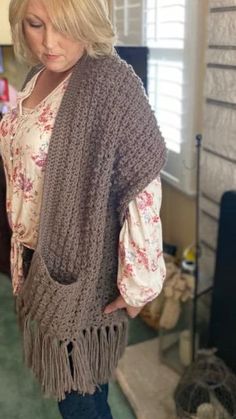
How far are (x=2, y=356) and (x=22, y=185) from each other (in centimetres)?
116

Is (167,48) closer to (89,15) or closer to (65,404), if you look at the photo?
(89,15)

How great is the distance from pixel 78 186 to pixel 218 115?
70 centimetres

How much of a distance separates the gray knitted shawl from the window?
781mm

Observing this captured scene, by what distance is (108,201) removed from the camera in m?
0.97

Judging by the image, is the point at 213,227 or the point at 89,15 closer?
the point at 89,15

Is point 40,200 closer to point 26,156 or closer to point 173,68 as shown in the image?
point 26,156

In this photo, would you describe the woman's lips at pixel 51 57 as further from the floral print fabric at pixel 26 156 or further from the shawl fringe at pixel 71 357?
the shawl fringe at pixel 71 357

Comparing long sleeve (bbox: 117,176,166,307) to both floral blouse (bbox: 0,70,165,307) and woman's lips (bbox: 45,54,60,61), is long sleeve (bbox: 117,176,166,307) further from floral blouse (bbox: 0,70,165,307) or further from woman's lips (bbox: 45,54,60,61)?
woman's lips (bbox: 45,54,60,61)

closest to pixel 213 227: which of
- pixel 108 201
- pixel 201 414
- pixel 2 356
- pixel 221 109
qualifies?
pixel 221 109

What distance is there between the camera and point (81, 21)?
87 cm

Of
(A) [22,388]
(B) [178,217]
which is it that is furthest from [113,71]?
(A) [22,388]

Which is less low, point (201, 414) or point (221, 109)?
point (221, 109)

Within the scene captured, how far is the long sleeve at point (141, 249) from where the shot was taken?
931 mm

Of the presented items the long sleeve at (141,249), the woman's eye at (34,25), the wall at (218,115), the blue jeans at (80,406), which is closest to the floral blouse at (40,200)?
the long sleeve at (141,249)
